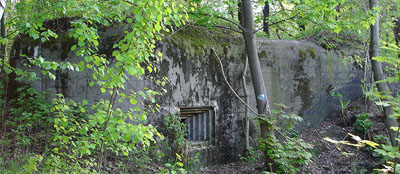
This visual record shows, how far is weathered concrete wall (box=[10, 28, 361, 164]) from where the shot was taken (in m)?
5.29

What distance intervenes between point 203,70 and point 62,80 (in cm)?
252

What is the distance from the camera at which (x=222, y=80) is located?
622 centimetres

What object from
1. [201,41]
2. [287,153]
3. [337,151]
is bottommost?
[337,151]

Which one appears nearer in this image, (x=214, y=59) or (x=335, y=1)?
(x=335, y=1)

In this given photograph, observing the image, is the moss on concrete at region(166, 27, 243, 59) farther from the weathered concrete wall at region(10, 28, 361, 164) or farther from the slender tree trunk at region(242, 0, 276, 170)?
the slender tree trunk at region(242, 0, 276, 170)

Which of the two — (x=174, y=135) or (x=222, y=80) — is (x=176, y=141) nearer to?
(x=174, y=135)


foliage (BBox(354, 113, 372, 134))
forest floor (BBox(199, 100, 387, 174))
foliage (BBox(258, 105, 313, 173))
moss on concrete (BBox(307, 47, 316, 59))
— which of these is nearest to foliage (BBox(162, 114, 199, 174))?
forest floor (BBox(199, 100, 387, 174))

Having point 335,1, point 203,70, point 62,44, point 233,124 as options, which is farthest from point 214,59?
point 62,44

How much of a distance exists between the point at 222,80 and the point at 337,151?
9.37 feet

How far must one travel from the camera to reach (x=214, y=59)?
6.19 meters

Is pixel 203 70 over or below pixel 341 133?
over

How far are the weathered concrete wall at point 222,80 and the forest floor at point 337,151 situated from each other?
26cm

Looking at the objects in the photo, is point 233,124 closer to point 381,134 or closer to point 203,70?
point 203,70

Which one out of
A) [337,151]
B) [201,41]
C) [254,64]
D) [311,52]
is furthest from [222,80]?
[337,151]
